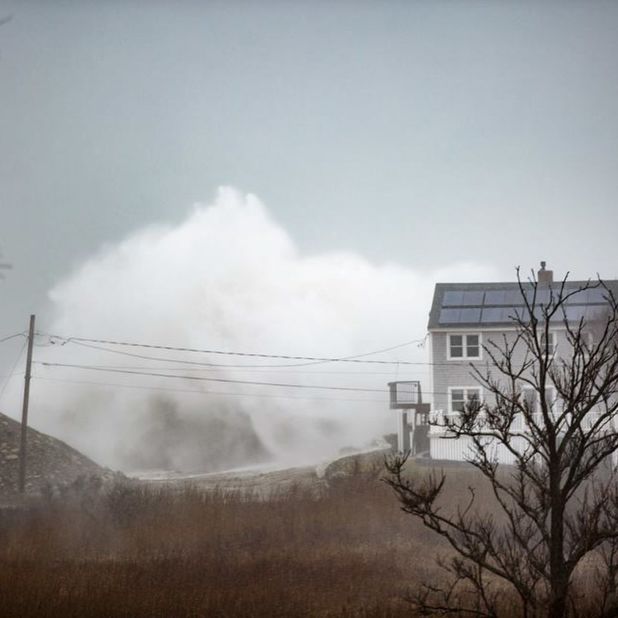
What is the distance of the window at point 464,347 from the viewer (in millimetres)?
41062

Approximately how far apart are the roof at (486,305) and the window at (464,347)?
679 mm

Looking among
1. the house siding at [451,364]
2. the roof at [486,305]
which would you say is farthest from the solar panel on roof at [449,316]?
the house siding at [451,364]

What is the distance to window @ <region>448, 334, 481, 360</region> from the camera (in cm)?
4106

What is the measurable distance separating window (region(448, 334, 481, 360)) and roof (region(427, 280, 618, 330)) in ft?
2.23

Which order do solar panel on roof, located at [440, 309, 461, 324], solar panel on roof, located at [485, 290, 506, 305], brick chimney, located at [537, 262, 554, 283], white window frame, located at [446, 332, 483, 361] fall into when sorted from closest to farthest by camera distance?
white window frame, located at [446, 332, 483, 361], solar panel on roof, located at [440, 309, 461, 324], solar panel on roof, located at [485, 290, 506, 305], brick chimney, located at [537, 262, 554, 283]

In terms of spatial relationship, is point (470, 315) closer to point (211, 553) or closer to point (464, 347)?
point (464, 347)

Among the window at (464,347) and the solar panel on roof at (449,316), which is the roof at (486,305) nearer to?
the solar panel on roof at (449,316)

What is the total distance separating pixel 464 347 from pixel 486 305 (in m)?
3.03

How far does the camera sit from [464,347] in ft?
135

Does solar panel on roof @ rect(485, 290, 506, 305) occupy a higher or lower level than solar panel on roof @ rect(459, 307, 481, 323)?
higher

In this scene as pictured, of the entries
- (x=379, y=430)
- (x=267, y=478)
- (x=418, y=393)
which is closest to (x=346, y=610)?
(x=267, y=478)

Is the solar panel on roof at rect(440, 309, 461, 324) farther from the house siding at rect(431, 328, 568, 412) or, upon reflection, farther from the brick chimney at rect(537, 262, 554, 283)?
the brick chimney at rect(537, 262, 554, 283)

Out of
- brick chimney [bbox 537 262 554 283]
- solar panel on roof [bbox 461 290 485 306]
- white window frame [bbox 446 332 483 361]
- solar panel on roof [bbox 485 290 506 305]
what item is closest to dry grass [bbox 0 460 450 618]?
white window frame [bbox 446 332 483 361]

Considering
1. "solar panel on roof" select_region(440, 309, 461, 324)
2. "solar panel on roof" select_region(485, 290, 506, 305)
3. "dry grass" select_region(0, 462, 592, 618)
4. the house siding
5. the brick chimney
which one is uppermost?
the brick chimney
